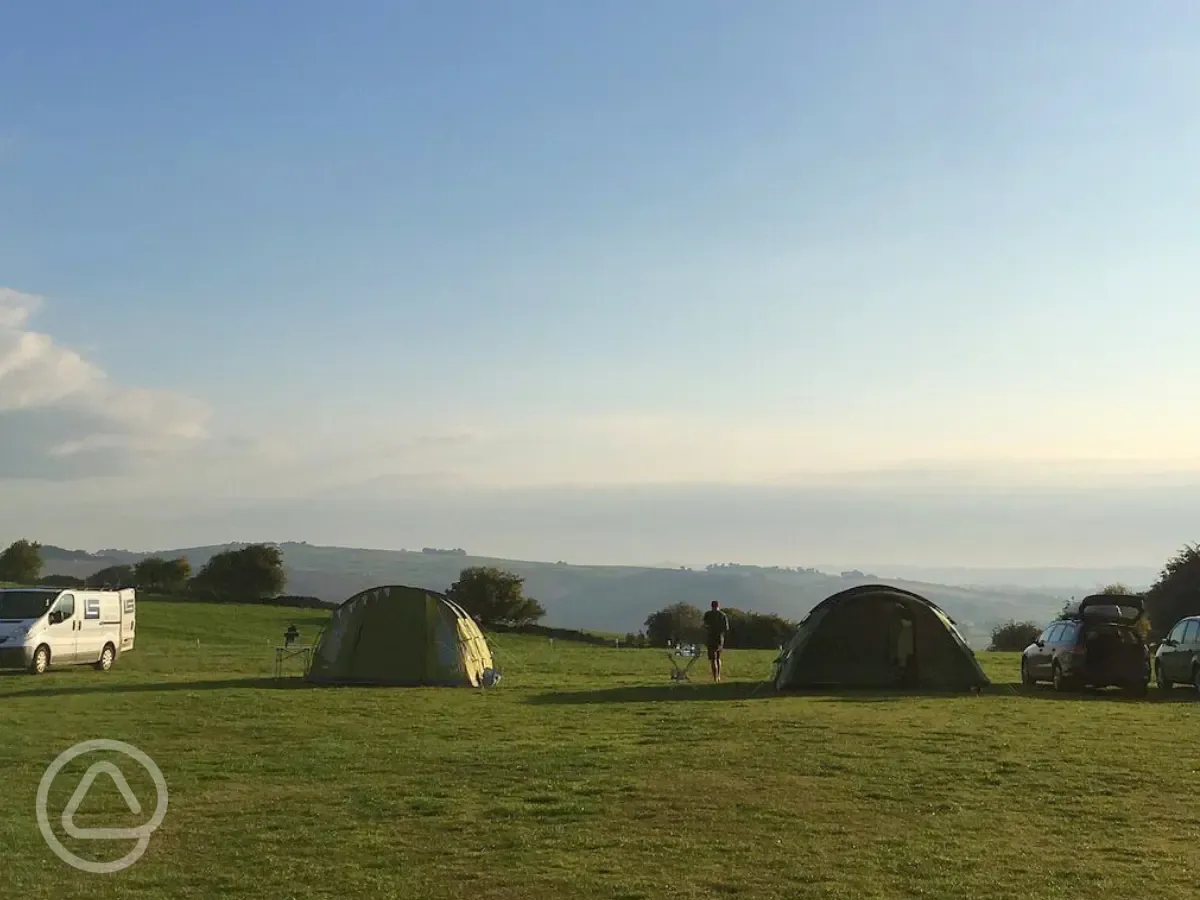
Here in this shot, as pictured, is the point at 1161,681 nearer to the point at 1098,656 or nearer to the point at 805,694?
the point at 1098,656

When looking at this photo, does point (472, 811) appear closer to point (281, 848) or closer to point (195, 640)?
point (281, 848)

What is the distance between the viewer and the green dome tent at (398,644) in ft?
87.0

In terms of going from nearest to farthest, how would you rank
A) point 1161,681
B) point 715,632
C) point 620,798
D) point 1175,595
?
point 620,798
point 1161,681
point 715,632
point 1175,595

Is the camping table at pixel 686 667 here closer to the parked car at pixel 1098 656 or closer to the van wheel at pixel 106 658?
the parked car at pixel 1098 656

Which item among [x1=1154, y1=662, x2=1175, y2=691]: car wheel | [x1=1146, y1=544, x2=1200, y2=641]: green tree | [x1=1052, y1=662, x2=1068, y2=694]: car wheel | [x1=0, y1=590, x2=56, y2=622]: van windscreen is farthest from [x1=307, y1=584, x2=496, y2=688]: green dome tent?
[x1=1146, y1=544, x2=1200, y2=641]: green tree

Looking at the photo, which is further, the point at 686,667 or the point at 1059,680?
the point at 686,667

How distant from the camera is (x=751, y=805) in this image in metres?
12.0

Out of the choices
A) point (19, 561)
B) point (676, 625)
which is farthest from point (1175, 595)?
point (19, 561)

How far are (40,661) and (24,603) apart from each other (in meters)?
1.67

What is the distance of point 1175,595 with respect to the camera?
58.9 meters

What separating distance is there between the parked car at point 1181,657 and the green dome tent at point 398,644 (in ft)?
48.6

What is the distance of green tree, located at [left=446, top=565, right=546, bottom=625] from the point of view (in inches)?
2768

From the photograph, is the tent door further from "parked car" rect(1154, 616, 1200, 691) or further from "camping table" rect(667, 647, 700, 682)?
"parked car" rect(1154, 616, 1200, 691)

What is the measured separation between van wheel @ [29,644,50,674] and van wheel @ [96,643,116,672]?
2134 millimetres
